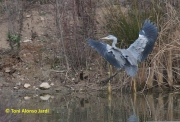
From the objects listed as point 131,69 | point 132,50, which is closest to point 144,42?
point 132,50

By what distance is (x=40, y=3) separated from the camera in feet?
46.1

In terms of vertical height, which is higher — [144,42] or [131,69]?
[144,42]

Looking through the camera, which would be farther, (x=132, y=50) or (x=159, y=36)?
(x=159, y=36)

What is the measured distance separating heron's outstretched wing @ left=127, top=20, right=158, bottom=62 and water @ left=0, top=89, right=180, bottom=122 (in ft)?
2.59

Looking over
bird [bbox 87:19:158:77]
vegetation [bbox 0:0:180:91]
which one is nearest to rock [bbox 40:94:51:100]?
vegetation [bbox 0:0:180:91]

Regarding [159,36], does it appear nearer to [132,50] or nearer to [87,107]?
[132,50]

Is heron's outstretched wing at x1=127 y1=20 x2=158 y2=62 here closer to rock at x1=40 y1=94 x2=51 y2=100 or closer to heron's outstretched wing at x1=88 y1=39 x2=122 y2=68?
heron's outstretched wing at x1=88 y1=39 x2=122 y2=68

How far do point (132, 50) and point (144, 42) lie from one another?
24 centimetres

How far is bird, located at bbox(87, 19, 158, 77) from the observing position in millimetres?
9586

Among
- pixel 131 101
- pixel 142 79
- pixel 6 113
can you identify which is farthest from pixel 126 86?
pixel 6 113

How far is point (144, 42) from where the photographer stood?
9.74 meters

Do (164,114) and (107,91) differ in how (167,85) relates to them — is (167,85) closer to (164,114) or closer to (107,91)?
(107,91)

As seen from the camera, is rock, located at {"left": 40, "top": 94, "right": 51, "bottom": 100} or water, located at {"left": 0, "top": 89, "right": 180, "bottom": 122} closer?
water, located at {"left": 0, "top": 89, "right": 180, "bottom": 122}

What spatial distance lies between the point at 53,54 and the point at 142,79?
2501 mm
